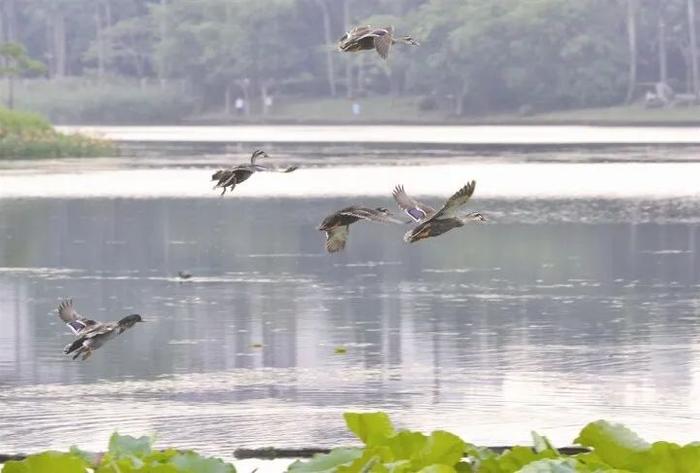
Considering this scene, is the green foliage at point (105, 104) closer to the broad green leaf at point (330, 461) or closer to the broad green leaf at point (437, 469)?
the broad green leaf at point (330, 461)

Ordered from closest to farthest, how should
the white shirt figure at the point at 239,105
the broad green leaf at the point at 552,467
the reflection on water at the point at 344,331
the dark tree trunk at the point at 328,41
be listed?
the broad green leaf at the point at 552,467, the reflection on water at the point at 344,331, the white shirt figure at the point at 239,105, the dark tree trunk at the point at 328,41

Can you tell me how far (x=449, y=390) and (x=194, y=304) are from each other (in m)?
6.14

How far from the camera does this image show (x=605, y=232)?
27.6 metres

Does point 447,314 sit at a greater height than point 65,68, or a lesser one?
lesser

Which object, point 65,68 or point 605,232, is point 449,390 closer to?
point 605,232

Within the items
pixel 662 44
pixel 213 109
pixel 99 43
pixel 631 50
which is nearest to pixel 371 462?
pixel 662 44

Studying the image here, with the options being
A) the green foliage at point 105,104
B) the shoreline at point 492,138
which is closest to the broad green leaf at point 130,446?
the shoreline at point 492,138

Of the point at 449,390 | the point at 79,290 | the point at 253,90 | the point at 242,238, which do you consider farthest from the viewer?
the point at 253,90

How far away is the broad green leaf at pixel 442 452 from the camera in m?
6.09

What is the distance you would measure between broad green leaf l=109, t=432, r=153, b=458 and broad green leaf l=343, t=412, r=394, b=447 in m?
0.66

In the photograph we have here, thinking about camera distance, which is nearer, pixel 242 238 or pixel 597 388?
pixel 597 388

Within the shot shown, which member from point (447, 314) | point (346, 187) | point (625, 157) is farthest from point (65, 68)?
point (447, 314)

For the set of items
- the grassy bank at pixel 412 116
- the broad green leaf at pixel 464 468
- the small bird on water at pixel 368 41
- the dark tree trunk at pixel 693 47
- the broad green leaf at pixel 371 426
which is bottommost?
the broad green leaf at pixel 464 468

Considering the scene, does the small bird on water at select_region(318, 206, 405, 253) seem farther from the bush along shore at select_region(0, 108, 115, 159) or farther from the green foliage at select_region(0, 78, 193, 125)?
the green foliage at select_region(0, 78, 193, 125)
